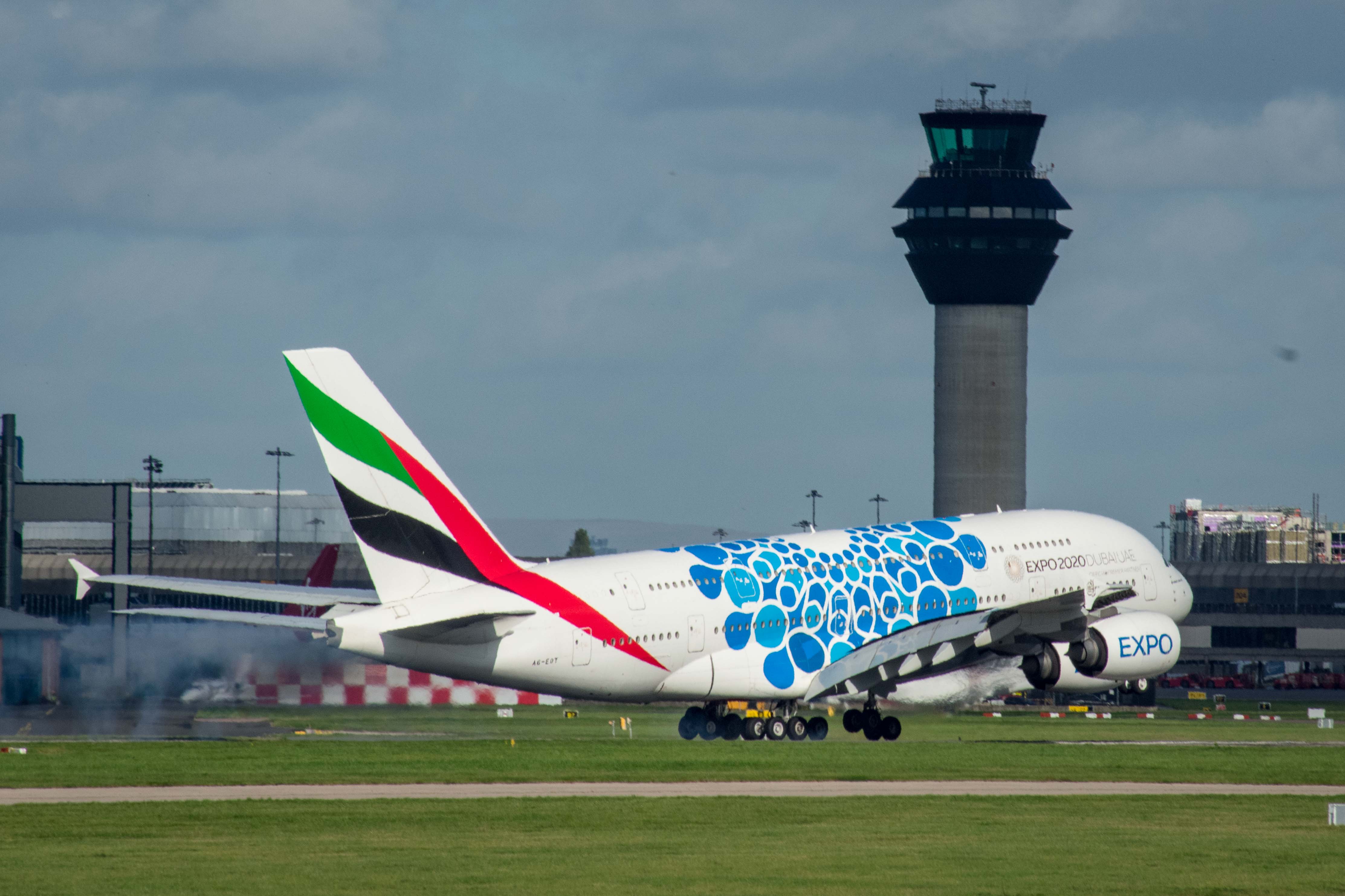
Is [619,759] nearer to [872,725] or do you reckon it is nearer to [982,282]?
[872,725]

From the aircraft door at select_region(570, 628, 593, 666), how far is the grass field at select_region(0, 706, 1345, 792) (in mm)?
2102

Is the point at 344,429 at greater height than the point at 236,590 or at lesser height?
greater

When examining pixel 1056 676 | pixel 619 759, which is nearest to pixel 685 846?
pixel 619 759

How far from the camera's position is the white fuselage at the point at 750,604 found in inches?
1619

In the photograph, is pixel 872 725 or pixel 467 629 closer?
pixel 467 629

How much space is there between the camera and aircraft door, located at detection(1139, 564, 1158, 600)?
2108 inches

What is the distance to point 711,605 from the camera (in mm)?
44406

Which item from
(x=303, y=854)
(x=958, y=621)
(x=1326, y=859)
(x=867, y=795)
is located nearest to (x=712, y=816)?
(x=867, y=795)

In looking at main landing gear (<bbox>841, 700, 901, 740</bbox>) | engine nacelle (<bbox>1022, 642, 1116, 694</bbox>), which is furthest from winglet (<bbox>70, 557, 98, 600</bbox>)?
engine nacelle (<bbox>1022, 642, 1116, 694</bbox>)

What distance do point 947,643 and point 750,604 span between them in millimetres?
5348

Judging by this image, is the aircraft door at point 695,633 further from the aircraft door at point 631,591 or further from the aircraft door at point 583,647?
the aircraft door at point 583,647

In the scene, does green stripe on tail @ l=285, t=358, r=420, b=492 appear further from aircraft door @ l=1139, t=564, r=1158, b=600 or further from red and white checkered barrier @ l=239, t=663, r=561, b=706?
aircraft door @ l=1139, t=564, r=1158, b=600

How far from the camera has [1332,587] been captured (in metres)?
153

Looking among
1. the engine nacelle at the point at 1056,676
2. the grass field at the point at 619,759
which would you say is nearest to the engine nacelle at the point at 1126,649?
the engine nacelle at the point at 1056,676
